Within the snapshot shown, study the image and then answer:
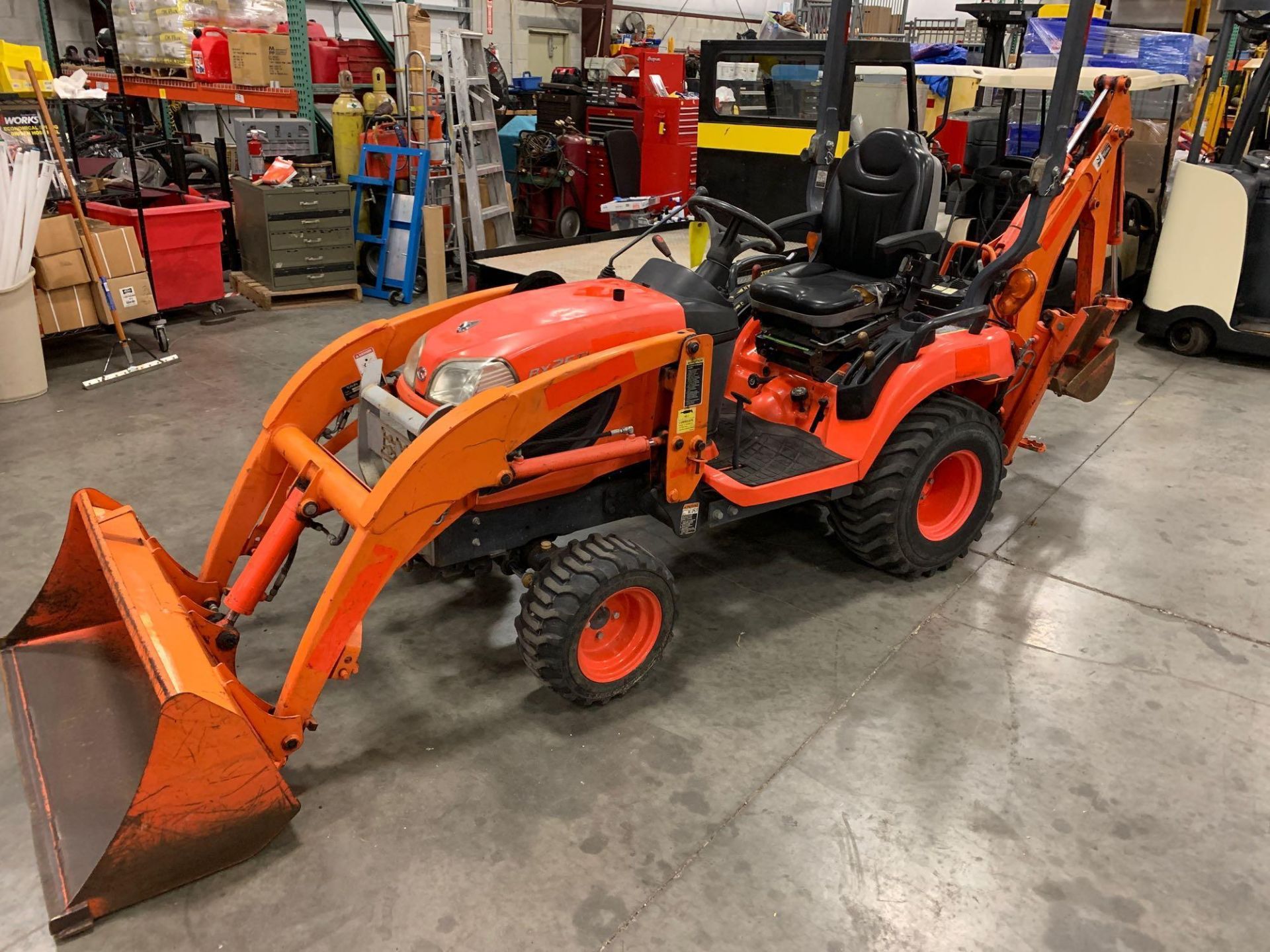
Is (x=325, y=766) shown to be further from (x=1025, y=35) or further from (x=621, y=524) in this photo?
(x=1025, y=35)

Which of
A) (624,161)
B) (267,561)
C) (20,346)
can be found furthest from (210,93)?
(267,561)

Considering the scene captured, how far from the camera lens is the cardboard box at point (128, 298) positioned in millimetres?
5211

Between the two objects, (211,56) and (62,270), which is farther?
(211,56)

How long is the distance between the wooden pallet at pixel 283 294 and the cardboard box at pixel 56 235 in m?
1.42

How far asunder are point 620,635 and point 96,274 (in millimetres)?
3983

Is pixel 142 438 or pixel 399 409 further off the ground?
pixel 399 409

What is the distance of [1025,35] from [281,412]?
6929 mm

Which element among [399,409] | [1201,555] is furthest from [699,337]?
[1201,555]

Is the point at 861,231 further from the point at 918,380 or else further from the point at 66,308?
the point at 66,308

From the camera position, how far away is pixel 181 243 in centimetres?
581

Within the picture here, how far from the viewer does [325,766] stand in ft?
7.91

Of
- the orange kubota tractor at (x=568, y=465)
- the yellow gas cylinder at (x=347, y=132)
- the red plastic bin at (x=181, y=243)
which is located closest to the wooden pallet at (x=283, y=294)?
the red plastic bin at (x=181, y=243)

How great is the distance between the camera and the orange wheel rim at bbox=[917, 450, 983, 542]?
340 centimetres

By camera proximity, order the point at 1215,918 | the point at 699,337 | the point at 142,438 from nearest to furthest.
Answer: the point at 1215,918 → the point at 699,337 → the point at 142,438
